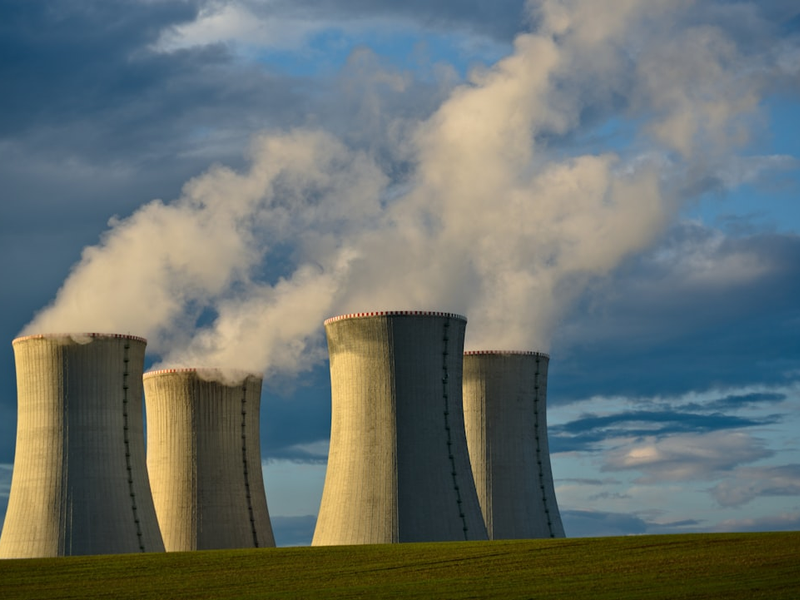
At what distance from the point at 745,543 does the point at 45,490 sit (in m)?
16.9

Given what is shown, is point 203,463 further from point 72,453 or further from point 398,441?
point 398,441

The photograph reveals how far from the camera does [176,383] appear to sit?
40.7 meters

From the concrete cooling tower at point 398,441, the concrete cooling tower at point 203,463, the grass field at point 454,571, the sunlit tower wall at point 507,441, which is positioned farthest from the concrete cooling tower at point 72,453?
the sunlit tower wall at point 507,441

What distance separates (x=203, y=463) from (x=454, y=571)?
17222 mm

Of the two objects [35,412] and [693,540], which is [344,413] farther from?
[693,540]

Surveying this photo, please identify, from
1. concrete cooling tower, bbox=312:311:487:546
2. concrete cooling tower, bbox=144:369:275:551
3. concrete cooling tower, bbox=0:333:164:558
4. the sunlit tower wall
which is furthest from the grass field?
the sunlit tower wall

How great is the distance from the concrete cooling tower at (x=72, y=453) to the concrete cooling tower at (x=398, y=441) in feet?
17.4

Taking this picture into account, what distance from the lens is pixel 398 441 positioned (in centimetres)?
3294

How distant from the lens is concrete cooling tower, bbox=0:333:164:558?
33.0 m

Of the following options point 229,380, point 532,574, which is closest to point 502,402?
point 229,380

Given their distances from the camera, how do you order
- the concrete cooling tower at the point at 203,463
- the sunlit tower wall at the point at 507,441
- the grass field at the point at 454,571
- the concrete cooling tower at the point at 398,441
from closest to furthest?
the grass field at the point at 454,571, the concrete cooling tower at the point at 398,441, the concrete cooling tower at the point at 203,463, the sunlit tower wall at the point at 507,441

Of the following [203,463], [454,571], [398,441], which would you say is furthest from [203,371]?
[454,571]

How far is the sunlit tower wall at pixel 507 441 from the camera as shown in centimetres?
4194

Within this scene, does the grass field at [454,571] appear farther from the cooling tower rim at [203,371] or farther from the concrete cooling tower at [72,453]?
the cooling tower rim at [203,371]
